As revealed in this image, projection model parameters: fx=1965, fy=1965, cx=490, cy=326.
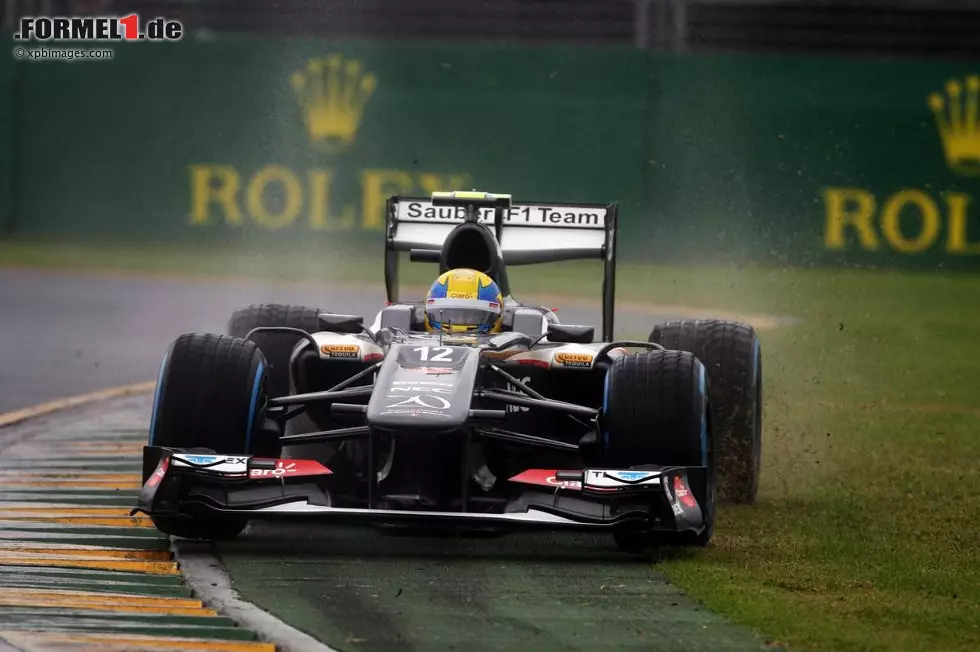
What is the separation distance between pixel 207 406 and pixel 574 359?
200 cm

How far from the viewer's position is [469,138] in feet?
87.0

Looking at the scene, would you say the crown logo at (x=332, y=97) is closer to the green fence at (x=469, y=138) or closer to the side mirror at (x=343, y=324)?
the green fence at (x=469, y=138)

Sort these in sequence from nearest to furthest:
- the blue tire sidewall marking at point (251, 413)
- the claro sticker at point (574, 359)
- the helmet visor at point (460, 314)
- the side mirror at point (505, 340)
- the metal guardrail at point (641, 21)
Result: 1. the blue tire sidewall marking at point (251, 413)
2. the claro sticker at point (574, 359)
3. the side mirror at point (505, 340)
4. the helmet visor at point (460, 314)
5. the metal guardrail at point (641, 21)

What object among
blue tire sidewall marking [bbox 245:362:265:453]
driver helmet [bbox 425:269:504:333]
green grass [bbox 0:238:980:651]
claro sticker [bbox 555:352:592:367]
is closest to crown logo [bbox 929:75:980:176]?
green grass [bbox 0:238:980:651]

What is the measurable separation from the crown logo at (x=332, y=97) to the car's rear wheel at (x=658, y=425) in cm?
1606

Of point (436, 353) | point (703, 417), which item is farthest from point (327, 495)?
point (703, 417)

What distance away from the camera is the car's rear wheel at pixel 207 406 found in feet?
31.9

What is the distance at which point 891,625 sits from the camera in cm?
788

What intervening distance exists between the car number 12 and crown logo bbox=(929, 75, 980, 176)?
1776cm

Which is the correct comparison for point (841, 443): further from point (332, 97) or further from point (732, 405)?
point (332, 97)

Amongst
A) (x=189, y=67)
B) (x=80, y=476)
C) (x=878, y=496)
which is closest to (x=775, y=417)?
(x=878, y=496)

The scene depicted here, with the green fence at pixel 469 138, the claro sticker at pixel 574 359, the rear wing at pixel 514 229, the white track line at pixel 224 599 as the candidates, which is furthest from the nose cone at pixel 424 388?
the green fence at pixel 469 138

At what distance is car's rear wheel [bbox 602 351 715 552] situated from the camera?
31.6ft

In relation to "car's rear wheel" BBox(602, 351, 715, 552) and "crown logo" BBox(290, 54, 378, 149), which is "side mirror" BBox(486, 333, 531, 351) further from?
"crown logo" BBox(290, 54, 378, 149)
